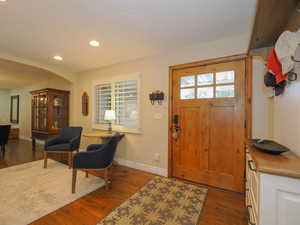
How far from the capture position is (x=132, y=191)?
2.13 metres

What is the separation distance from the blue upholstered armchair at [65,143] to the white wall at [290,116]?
3.50m

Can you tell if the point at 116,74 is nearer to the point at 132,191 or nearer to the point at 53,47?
the point at 53,47

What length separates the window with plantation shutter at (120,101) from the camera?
9.95 ft

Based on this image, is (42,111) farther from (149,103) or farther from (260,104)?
(260,104)

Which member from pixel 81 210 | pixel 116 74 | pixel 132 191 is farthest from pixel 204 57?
pixel 81 210

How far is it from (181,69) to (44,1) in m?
2.05

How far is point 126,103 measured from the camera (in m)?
3.16

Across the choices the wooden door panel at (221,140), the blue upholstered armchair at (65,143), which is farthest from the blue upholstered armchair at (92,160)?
the wooden door panel at (221,140)

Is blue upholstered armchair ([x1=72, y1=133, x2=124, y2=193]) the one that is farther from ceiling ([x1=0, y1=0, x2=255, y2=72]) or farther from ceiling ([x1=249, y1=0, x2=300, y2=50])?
ceiling ([x1=249, y1=0, x2=300, y2=50])

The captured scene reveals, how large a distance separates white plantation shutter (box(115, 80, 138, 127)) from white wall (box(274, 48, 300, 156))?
230 cm

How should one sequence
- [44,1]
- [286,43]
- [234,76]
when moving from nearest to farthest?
[286,43], [44,1], [234,76]

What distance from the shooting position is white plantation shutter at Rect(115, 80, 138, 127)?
3.04 metres

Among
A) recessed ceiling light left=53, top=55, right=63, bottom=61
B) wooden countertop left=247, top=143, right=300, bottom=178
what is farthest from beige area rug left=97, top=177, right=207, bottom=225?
recessed ceiling light left=53, top=55, right=63, bottom=61

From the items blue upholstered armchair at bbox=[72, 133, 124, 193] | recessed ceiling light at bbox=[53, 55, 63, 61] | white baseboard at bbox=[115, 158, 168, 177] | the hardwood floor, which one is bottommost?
the hardwood floor
